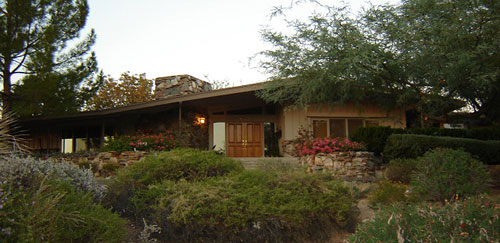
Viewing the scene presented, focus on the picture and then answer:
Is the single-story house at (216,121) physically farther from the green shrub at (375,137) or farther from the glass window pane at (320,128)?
the green shrub at (375,137)

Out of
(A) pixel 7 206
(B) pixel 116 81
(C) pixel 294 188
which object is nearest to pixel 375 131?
(C) pixel 294 188

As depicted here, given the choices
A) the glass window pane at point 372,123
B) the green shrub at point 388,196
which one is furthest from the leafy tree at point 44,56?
the glass window pane at point 372,123

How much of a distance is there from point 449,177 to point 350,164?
4.55 meters

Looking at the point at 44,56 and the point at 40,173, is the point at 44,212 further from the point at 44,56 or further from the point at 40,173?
the point at 44,56

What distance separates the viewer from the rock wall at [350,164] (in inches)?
406

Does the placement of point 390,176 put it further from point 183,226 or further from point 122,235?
point 122,235

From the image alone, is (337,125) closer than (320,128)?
No

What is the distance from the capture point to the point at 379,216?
3.53 metres

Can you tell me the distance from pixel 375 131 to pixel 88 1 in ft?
36.0

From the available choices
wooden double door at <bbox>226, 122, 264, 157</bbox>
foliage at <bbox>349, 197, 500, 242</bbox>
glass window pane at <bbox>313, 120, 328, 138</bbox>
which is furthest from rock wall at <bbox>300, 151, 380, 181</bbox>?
foliage at <bbox>349, 197, 500, 242</bbox>

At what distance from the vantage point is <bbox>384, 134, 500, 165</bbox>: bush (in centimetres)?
927

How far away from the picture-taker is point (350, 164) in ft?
34.3

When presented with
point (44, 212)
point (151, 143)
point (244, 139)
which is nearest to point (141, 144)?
point (151, 143)

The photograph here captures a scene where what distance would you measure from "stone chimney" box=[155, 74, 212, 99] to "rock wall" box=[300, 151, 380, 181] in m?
8.50
